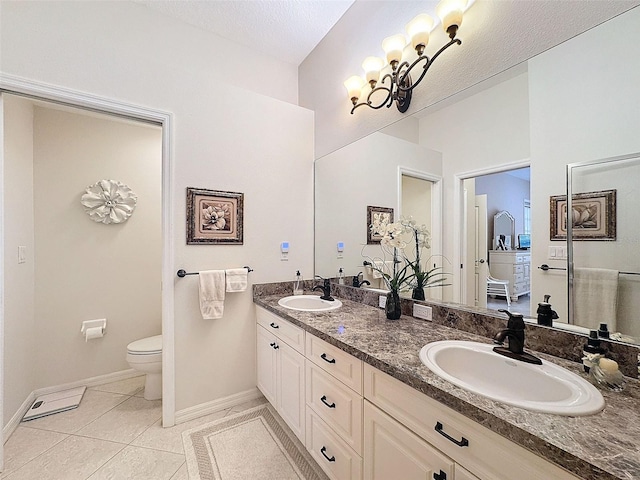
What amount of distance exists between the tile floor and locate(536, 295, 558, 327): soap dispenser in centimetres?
193

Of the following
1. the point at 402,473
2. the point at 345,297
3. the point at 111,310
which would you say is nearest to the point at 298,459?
the point at 402,473

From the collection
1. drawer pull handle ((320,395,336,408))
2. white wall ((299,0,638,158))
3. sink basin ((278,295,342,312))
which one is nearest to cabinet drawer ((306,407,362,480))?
drawer pull handle ((320,395,336,408))

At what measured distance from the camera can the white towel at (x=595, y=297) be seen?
974 millimetres

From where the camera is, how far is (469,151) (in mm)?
1439

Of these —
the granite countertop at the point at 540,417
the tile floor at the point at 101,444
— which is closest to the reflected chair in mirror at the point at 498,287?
the granite countertop at the point at 540,417

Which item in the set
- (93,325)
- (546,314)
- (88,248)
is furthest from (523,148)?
(93,325)

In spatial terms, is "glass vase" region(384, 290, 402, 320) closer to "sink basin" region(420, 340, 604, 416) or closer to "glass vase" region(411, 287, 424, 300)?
"glass vase" region(411, 287, 424, 300)

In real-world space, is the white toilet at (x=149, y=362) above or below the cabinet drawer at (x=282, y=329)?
below

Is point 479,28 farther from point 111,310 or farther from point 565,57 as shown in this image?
point 111,310

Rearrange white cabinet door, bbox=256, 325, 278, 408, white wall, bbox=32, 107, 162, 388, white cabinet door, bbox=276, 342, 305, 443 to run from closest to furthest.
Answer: white cabinet door, bbox=276, 342, 305, 443
white cabinet door, bbox=256, 325, 278, 408
white wall, bbox=32, 107, 162, 388

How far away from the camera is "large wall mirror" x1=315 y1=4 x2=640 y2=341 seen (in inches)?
38.2

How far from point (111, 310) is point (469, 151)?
10.4ft

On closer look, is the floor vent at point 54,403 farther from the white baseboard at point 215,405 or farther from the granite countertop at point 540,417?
the granite countertop at point 540,417

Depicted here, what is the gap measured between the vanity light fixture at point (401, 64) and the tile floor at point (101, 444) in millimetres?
2486
